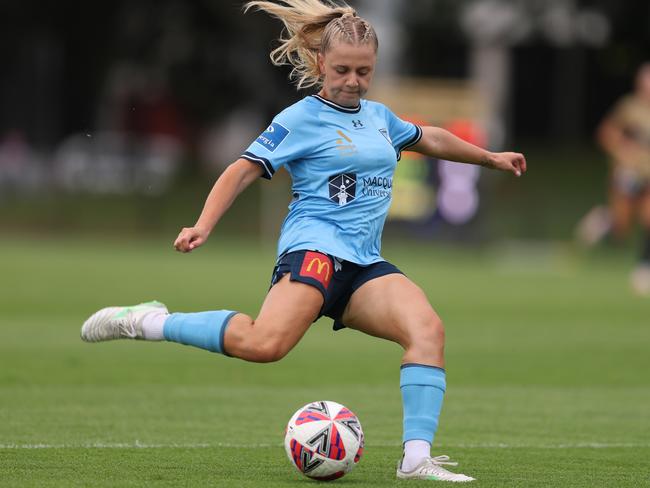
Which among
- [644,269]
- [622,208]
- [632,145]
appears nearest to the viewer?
[644,269]

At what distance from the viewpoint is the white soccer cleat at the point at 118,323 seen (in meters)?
7.14

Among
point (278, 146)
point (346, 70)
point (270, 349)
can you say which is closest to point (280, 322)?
point (270, 349)

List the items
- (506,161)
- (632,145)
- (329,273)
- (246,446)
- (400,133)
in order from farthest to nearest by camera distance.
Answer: (632,145)
(246,446)
(506,161)
(400,133)
(329,273)

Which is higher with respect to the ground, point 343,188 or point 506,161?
point 506,161

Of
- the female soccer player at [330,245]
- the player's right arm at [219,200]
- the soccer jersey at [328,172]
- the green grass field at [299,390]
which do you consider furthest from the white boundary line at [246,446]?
the player's right arm at [219,200]

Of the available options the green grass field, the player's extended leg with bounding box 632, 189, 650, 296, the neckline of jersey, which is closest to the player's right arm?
the neckline of jersey

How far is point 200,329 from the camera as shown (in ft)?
22.8

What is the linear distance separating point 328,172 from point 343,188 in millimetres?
106

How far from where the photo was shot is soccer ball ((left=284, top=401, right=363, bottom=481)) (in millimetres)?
6750

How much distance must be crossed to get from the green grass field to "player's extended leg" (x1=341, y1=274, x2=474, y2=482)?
0.60 feet

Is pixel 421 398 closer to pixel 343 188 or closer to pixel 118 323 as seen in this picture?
pixel 343 188

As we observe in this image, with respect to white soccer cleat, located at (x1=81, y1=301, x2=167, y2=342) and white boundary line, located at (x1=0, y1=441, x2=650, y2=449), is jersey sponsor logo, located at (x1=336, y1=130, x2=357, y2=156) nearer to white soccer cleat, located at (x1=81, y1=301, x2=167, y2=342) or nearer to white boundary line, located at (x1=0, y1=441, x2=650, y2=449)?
white soccer cleat, located at (x1=81, y1=301, x2=167, y2=342)

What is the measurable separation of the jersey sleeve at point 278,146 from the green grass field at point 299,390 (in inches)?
57.7

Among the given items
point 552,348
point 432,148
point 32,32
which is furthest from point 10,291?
point 32,32
